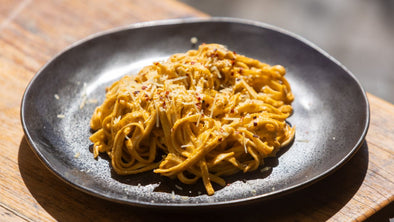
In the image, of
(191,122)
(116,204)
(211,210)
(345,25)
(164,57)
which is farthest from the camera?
(345,25)

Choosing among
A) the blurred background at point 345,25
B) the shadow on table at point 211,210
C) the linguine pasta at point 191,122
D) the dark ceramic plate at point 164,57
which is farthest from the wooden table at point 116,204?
the blurred background at point 345,25

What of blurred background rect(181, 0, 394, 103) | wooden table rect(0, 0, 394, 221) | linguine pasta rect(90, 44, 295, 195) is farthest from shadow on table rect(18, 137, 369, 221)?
blurred background rect(181, 0, 394, 103)

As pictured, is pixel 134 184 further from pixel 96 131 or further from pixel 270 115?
pixel 270 115

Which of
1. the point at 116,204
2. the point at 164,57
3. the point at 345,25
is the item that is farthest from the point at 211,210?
the point at 345,25

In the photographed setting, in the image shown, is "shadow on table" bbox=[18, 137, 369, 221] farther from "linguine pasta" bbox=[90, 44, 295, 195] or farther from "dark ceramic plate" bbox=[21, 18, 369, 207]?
"linguine pasta" bbox=[90, 44, 295, 195]

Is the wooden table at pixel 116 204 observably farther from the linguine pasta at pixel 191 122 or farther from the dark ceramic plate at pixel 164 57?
the linguine pasta at pixel 191 122

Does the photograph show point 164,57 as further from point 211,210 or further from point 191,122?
point 211,210
